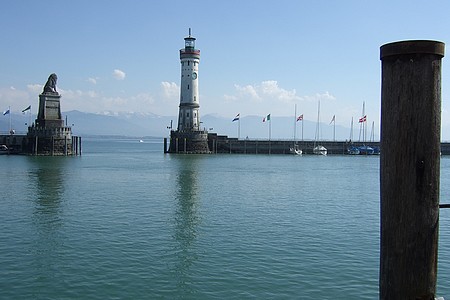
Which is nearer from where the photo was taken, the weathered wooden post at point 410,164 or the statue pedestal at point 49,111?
the weathered wooden post at point 410,164

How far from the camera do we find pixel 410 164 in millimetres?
3861

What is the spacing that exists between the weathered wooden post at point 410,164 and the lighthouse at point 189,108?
3684 inches

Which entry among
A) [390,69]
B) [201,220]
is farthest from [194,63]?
[390,69]

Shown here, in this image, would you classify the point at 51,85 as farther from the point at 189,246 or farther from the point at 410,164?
the point at 410,164

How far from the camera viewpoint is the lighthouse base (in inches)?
3912

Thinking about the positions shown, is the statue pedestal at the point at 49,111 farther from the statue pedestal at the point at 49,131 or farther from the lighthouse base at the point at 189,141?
the lighthouse base at the point at 189,141

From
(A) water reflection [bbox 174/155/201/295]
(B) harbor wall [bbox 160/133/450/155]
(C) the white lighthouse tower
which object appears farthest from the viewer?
(B) harbor wall [bbox 160/133/450/155]

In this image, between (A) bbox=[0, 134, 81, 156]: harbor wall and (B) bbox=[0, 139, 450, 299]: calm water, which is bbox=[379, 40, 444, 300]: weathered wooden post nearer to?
(B) bbox=[0, 139, 450, 299]: calm water

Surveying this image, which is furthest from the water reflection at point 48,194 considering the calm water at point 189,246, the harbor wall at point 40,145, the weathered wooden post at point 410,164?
the harbor wall at point 40,145

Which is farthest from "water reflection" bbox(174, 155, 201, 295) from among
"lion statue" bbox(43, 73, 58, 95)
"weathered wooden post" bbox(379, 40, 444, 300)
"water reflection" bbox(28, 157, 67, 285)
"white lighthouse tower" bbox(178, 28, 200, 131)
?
"white lighthouse tower" bbox(178, 28, 200, 131)

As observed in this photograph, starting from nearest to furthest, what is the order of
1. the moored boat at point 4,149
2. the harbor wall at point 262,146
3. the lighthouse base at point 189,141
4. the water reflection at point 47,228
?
the water reflection at point 47,228 → the moored boat at point 4,149 → the lighthouse base at point 189,141 → the harbor wall at point 262,146

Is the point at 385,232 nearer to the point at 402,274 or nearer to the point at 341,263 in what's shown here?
the point at 402,274

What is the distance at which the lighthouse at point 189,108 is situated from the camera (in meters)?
96.7

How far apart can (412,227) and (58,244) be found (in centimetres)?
1745
